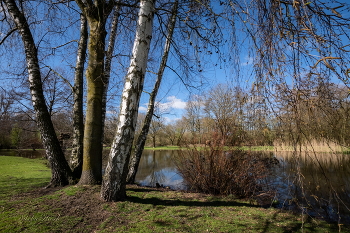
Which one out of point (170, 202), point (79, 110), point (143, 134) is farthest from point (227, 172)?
point (79, 110)

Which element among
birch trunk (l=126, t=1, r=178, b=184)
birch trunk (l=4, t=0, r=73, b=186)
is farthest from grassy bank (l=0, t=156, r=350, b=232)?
birch trunk (l=126, t=1, r=178, b=184)

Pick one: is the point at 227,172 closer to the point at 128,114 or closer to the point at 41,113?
the point at 128,114

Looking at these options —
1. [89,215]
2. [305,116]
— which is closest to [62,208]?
[89,215]

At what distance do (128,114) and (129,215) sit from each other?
1.73 meters

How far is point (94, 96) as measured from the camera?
4.77 meters

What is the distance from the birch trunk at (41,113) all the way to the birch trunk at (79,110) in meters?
0.29

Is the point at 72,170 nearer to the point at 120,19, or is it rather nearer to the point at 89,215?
the point at 89,215

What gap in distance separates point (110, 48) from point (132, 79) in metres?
2.81

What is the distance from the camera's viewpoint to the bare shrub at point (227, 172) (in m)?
6.03

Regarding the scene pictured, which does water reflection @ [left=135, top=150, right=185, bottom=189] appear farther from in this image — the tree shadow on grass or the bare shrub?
the tree shadow on grass

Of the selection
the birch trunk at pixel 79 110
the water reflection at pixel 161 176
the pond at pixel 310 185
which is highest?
the birch trunk at pixel 79 110

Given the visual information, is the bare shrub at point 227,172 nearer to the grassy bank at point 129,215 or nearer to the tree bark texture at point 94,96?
the grassy bank at point 129,215

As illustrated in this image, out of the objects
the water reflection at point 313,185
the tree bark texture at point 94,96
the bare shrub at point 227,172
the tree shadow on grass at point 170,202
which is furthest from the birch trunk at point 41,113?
the water reflection at point 313,185

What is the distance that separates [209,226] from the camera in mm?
3170
